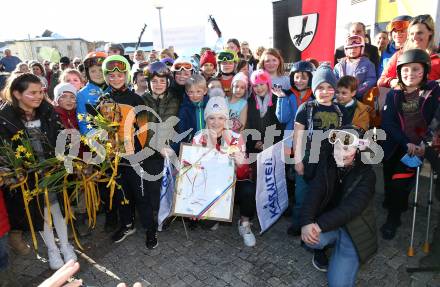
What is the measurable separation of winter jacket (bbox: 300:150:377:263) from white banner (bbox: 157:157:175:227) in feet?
5.51

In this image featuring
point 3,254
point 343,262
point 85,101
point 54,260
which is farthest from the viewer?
point 85,101

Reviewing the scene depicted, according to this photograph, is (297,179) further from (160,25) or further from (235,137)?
(160,25)

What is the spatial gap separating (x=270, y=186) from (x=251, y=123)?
941 mm

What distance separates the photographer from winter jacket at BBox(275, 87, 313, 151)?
443 cm

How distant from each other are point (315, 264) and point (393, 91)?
2218 mm

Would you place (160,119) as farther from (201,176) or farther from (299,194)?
(299,194)

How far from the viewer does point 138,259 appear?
386cm

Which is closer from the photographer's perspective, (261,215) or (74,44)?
(261,215)

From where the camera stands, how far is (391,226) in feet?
13.3

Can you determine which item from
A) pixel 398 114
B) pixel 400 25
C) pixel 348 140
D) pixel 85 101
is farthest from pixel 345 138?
pixel 85 101

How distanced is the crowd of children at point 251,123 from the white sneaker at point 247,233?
0.5 inches

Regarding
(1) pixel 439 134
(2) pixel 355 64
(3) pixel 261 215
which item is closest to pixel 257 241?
(3) pixel 261 215

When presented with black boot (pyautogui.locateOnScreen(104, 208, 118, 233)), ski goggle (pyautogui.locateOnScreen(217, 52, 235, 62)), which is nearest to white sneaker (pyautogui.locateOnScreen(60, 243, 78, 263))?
black boot (pyautogui.locateOnScreen(104, 208, 118, 233))

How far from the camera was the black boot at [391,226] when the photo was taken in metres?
4.00
